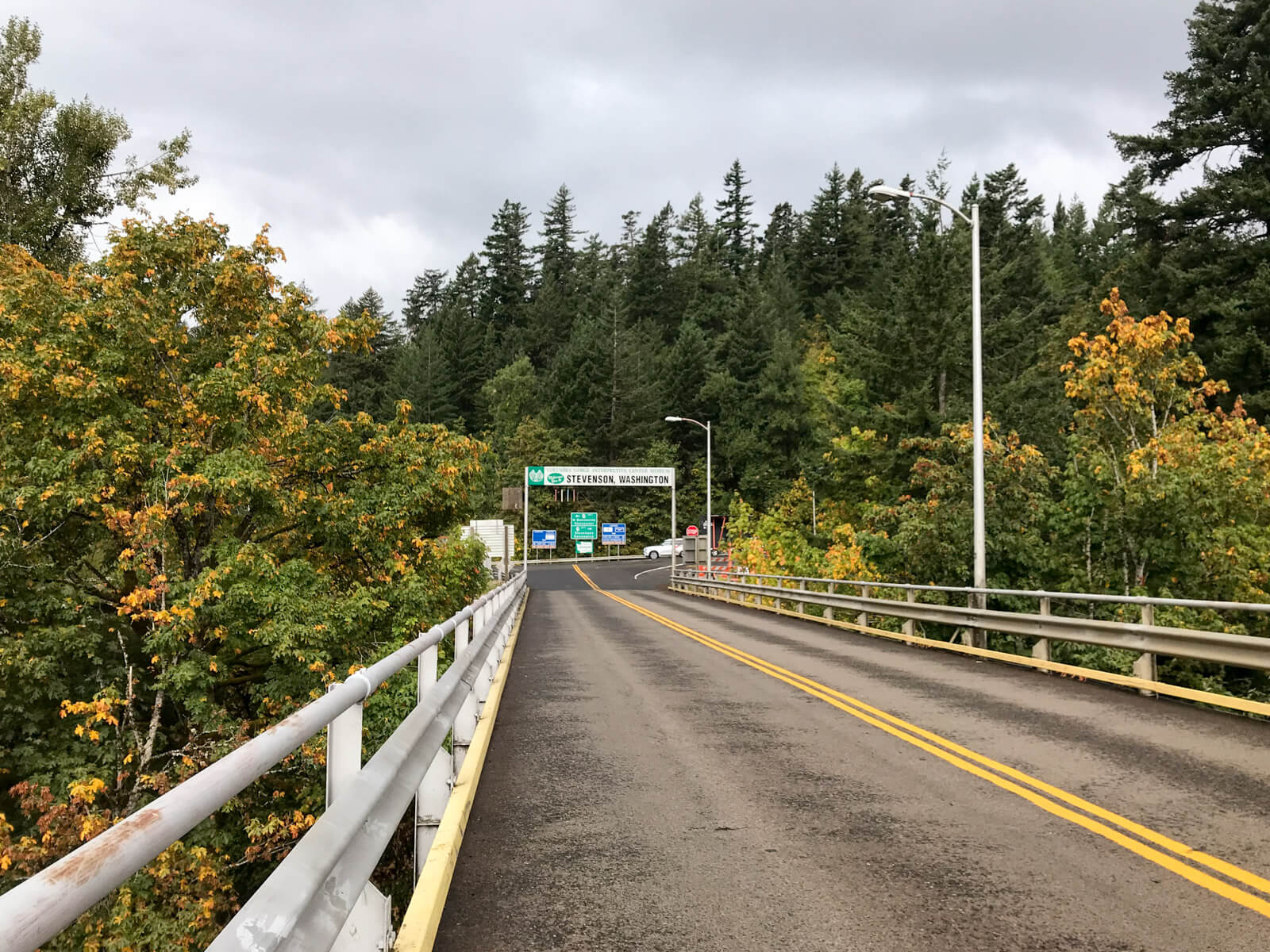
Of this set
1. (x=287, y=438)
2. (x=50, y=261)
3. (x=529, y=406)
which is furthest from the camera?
(x=529, y=406)

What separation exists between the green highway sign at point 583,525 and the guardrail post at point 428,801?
A: 7041cm

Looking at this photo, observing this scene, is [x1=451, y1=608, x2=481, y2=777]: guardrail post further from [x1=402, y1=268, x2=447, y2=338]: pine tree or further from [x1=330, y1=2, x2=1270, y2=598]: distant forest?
[x1=402, y1=268, x2=447, y2=338]: pine tree

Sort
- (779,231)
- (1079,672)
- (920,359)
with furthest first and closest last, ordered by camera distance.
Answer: (779,231)
(920,359)
(1079,672)

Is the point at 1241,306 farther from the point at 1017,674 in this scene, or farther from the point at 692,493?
the point at 692,493

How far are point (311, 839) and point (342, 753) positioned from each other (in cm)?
56

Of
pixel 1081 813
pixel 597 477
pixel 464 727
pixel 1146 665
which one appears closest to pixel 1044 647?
pixel 1146 665

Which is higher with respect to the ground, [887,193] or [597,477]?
[887,193]

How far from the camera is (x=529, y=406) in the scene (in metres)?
97.9

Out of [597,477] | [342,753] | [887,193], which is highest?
[887,193]

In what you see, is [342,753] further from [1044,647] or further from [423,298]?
[423,298]

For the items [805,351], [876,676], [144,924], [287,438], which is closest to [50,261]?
[287,438]

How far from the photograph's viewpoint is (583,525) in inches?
2990

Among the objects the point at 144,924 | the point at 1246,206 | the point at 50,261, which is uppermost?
the point at 1246,206

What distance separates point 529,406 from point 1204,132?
7310cm
